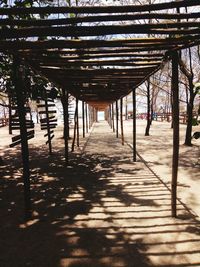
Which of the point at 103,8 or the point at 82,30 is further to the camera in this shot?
the point at 82,30

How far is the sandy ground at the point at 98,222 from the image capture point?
415 centimetres

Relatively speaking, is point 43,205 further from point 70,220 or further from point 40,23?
point 40,23

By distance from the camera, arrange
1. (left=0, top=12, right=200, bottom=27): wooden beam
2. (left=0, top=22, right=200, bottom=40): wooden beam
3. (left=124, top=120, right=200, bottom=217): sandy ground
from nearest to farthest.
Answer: (left=0, top=12, right=200, bottom=27): wooden beam → (left=0, top=22, right=200, bottom=40): wooden beam → (left=124, top=120, right=200, bottom=217): sandy ground

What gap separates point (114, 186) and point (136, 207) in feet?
5.77

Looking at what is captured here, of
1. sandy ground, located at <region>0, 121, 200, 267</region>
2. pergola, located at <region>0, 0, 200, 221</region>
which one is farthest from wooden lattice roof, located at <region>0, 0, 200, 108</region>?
sandy ground, located at <region>0, 121, 200, 267</region>

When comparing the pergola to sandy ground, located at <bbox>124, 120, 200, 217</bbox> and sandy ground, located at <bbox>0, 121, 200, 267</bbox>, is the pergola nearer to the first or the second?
sandy ground, located at <bbox>0, 121, 200, 267</bbox>

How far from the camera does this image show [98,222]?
540 cm

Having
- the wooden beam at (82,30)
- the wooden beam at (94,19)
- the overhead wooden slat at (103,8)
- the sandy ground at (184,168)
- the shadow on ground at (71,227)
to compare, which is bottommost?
the shadow on ground at (71,227)

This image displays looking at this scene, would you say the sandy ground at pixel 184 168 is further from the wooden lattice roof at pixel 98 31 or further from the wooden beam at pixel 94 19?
the wooden beam at pixel 94 19

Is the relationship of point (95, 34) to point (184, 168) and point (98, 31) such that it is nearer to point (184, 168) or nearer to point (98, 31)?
point (98, 31)

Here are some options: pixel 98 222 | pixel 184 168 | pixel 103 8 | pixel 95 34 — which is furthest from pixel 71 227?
pixel 184 168

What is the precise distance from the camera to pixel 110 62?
5.81 m

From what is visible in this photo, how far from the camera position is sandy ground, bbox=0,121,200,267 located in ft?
13.6

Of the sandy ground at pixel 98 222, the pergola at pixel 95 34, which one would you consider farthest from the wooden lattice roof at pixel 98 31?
the sandy ground at pixel 98 222
